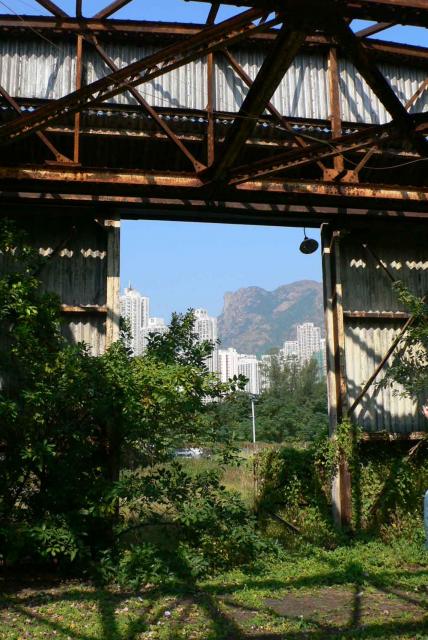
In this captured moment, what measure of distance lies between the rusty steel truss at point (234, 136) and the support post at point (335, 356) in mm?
Answer: 759

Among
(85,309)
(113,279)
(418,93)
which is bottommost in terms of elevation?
(85,309)

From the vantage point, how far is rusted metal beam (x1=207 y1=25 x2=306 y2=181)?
5.64 metres

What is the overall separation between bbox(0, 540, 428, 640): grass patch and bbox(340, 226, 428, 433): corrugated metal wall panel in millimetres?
3018

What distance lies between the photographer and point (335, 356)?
12094mm

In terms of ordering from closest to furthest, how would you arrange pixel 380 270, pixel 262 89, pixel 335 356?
pixel 262 89, pixel 335 356, pixel 380 270

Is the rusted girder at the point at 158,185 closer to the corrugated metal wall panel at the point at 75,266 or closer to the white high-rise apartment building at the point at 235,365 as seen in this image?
the corrugated metal wall panel at the point at 75,266

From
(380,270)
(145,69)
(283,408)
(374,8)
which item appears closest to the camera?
(374,8)

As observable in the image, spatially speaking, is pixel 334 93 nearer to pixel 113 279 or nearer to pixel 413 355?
pixel 413 355

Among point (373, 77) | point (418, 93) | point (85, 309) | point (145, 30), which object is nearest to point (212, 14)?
point (145, 30)

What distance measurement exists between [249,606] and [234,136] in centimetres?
560

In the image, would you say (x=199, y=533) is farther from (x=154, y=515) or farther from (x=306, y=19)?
(x=306, y=19)

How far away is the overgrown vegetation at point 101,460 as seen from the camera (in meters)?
9.06

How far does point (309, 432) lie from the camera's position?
41438 mm

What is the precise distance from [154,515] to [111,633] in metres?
2.92
